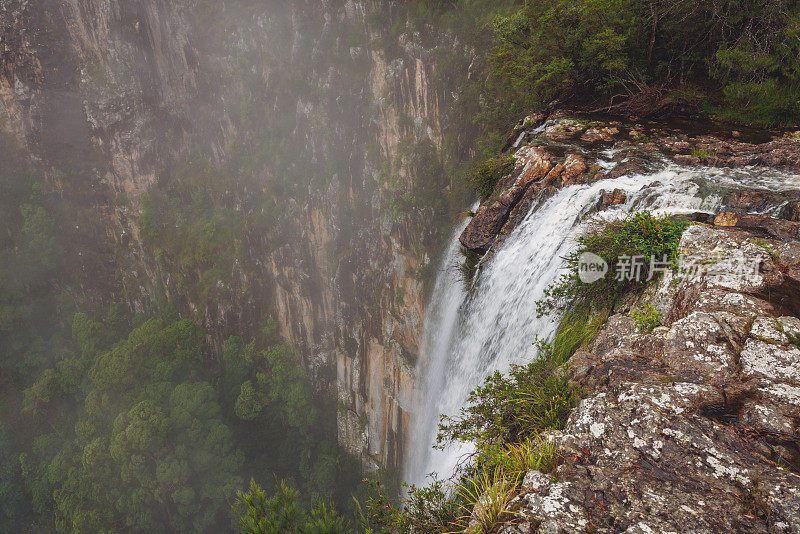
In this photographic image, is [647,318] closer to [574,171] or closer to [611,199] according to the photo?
[611,199]

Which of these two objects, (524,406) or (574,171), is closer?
(524,406)

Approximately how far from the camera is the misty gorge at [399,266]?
2.74m

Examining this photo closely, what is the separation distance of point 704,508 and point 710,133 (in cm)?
685

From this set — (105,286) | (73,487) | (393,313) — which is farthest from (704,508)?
(105,286)

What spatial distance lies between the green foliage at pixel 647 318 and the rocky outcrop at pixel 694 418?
0.05m

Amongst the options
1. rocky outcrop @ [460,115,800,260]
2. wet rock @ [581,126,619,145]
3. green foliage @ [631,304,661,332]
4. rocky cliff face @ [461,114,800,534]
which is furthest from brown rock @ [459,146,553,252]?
green foliage @ [631,304,661,332]

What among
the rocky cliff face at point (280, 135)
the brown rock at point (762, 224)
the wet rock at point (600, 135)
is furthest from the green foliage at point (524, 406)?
the rocky cliff face at point (280, 135)

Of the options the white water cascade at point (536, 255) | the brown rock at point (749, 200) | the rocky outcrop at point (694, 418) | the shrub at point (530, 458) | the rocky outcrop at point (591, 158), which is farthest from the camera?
the rocky outcrop at point (591, 158)

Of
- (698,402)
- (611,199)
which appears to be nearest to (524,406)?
(698,402)

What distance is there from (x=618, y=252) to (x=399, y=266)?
13.6 meters

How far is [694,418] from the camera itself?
8.05 ft

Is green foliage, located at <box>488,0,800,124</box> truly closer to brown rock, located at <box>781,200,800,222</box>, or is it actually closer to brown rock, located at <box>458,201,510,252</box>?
brown rock, located at <box>458,201,510,252</box>

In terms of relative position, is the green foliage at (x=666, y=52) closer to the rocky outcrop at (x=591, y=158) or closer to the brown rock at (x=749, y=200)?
the rocky outcrop at (x=591, y=158)

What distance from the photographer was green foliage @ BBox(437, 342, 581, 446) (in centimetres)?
307
